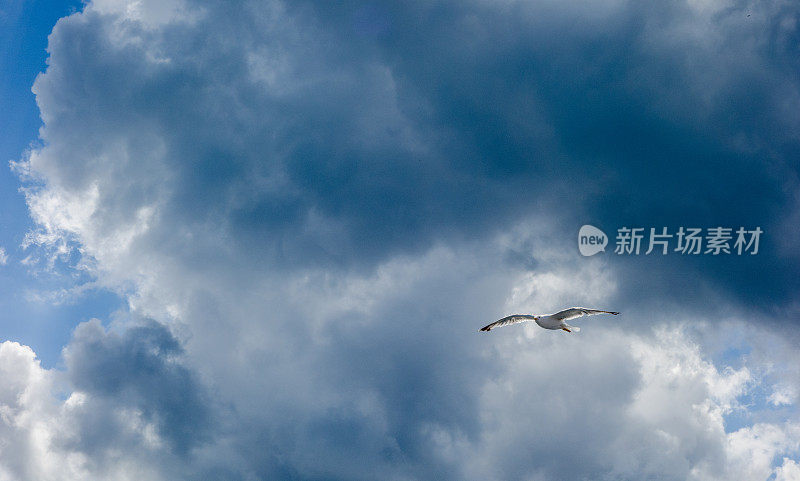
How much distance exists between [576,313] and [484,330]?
13.3 meters

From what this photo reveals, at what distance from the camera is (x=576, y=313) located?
3868 inches

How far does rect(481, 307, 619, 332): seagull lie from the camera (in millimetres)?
97438

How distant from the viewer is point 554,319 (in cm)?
9994

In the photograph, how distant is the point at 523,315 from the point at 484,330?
7.74m

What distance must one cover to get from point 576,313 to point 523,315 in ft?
24.3

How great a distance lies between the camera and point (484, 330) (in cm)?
9631

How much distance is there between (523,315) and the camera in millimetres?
100812

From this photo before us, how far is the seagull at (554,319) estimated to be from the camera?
97.4 m
